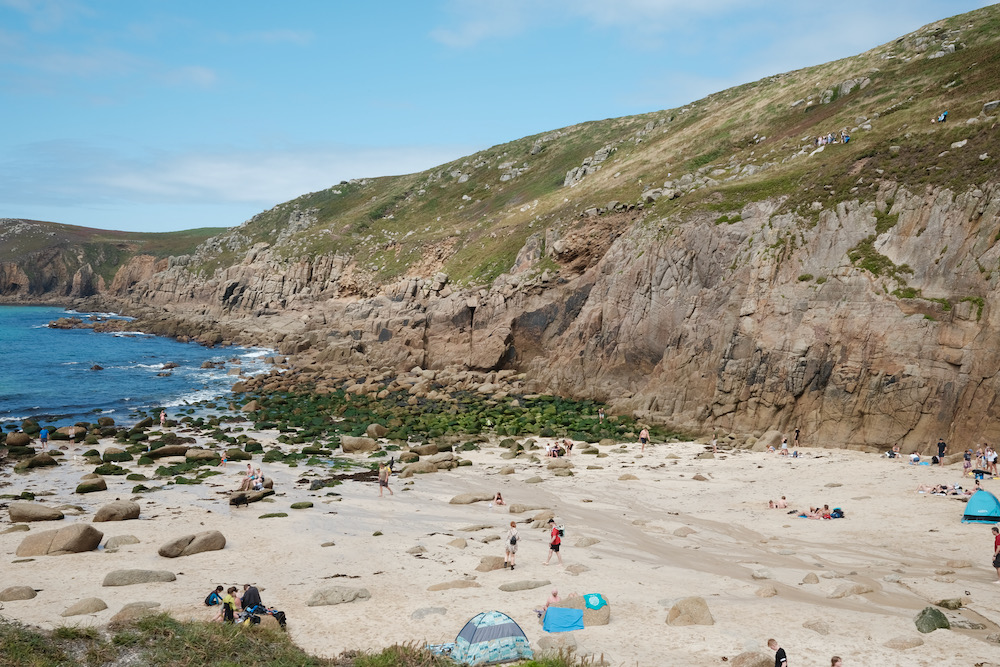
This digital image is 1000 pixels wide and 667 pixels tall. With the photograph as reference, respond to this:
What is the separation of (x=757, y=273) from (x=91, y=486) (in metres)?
42.0

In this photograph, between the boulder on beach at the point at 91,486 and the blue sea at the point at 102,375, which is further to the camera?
the blue sea at the point at 102,375

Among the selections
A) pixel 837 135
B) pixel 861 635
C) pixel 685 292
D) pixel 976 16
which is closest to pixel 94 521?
pixel 861 635

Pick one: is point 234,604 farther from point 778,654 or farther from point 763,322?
point 763,322

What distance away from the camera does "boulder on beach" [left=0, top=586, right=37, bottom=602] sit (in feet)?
58.3

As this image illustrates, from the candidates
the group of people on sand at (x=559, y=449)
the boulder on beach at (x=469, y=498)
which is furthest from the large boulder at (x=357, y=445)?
the boulder on beach at (x=469, y=498)

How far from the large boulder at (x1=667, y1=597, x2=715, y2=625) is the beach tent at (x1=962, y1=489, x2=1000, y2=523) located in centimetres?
1355

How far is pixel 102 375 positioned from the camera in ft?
221

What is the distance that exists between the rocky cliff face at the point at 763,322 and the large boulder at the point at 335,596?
29866 mm

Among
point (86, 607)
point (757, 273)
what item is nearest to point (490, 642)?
point (86, 607)

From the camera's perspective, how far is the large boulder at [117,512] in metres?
26.0

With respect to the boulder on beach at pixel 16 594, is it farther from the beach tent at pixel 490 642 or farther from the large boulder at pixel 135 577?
the beach tent at pixel 490 642

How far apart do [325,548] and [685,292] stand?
113ft

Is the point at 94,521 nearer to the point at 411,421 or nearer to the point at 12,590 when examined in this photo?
the point at 12,590

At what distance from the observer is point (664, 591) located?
19.4 meters
